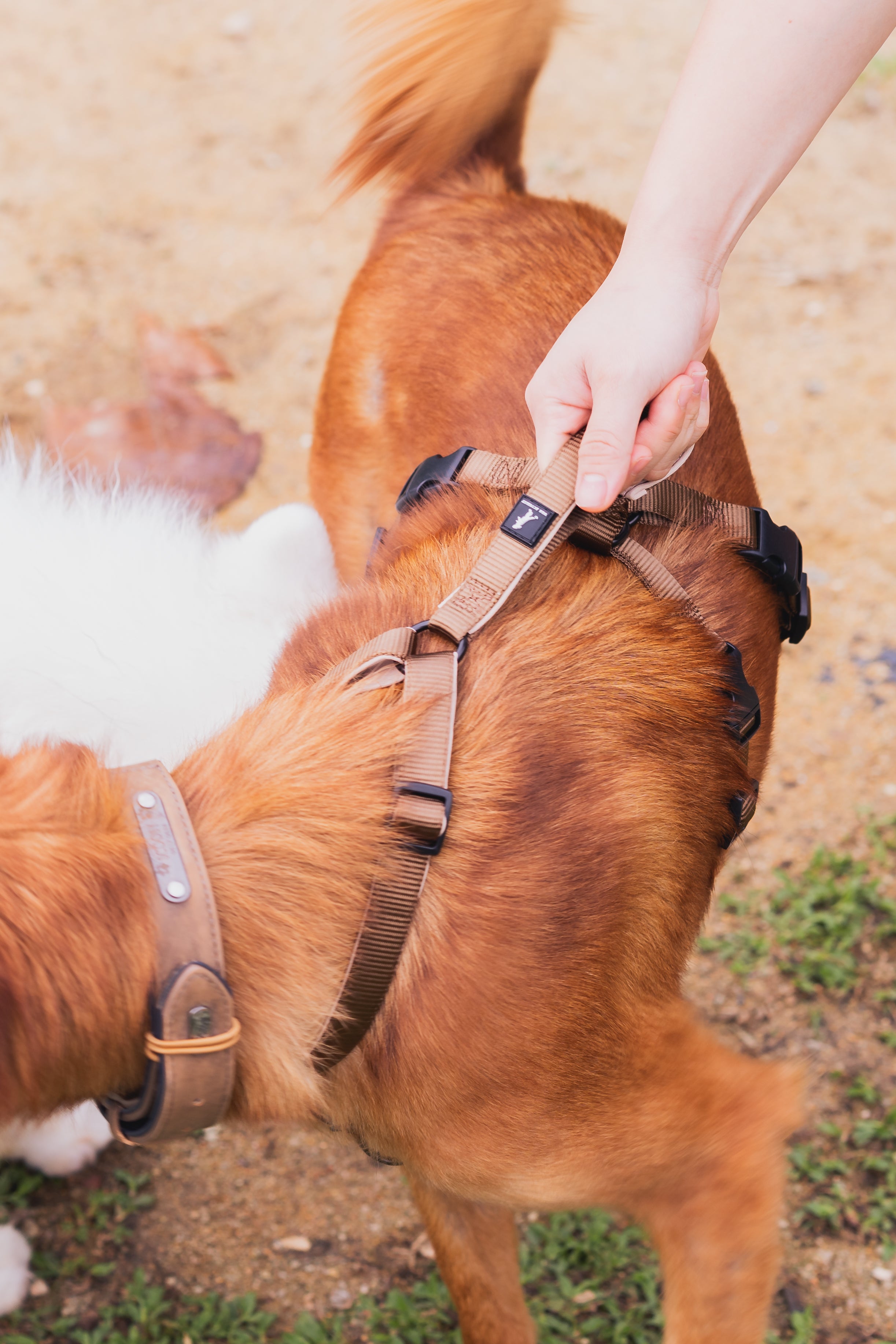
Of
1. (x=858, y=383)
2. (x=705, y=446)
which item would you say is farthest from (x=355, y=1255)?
(x=858, y=383)

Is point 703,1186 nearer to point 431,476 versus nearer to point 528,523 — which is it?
point 528,523

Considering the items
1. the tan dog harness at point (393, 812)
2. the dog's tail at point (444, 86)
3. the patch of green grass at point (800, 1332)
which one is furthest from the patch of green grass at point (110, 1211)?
the dog's tail at point (444, 86)

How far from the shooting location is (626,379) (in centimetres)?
139

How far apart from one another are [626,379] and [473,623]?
0.38m

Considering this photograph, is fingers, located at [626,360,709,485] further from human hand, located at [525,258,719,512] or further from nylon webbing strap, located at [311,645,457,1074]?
nylon webbing strap, located at [311,645,457,1074]

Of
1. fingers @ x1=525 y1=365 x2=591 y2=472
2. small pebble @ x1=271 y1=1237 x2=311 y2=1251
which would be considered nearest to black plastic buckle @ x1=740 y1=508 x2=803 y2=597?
fingers @ x1=525 y1=365 x2=591 y2=472

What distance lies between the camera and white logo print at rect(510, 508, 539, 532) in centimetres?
142

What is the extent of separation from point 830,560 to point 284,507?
2.23 metres

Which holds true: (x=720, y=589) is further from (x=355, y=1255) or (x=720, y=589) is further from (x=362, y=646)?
(x=355, y=1255)

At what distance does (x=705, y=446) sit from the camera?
1.81m

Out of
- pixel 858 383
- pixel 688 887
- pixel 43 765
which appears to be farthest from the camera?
pixel 858 383

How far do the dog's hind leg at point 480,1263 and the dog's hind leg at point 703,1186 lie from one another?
15.5 inches

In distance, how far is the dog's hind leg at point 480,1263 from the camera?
1729mm

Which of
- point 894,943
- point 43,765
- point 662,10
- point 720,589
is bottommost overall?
point 894,943
